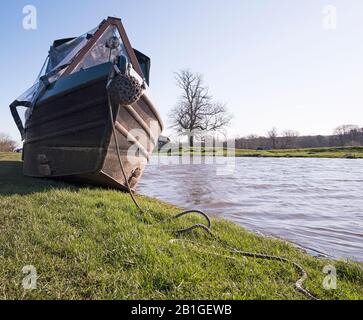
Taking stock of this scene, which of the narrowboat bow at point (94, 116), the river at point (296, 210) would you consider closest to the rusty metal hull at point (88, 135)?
the narrowboat bow at point (94, 116)

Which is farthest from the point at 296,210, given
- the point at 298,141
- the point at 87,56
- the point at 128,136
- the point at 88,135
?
the point at 298,141

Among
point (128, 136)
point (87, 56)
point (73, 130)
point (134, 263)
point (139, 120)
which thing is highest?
point (87, 56)

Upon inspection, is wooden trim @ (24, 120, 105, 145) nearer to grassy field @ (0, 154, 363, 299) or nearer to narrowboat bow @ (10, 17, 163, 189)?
narrowboat bow @ (10, 17, 163, 189)

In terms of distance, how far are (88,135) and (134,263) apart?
4042mm

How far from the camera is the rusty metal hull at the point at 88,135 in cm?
611

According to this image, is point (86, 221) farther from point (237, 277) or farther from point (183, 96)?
point (183, 96)

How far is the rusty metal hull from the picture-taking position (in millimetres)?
6105

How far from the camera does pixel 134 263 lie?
2.68 meters

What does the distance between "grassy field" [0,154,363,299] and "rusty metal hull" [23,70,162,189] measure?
7.44 feet

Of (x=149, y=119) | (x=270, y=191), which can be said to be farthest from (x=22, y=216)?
(x=270, y=191)

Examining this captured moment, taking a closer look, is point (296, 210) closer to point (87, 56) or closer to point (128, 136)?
point (128, 136)

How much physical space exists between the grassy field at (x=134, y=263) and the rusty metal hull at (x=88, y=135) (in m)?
2.27

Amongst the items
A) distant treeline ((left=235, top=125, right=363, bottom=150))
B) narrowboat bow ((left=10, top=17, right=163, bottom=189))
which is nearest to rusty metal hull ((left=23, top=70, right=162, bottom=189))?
narrowboat bow ((left=10, top=17, right=163, bottom=189))
